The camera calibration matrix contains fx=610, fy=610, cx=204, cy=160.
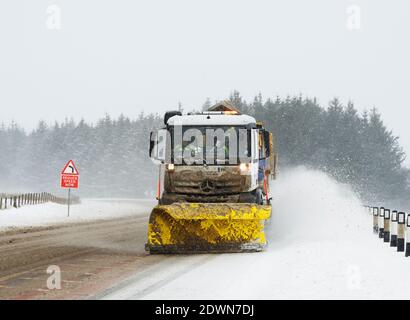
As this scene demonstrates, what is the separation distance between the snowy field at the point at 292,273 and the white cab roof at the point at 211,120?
2936 mm

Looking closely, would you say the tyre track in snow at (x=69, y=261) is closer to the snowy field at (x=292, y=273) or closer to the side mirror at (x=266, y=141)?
the snowy field at (x=292, y=273)

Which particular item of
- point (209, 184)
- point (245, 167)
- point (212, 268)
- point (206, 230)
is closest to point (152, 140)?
point (209, 184)

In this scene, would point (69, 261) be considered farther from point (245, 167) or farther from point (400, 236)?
point (400, 236)

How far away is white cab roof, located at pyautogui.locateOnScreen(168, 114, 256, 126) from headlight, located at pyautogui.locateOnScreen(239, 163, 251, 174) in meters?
1.13

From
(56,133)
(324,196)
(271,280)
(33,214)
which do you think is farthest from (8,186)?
(271,280)

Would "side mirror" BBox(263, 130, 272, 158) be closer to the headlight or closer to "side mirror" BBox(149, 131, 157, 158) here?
the headlight

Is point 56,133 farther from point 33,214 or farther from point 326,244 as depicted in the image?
point 326,244

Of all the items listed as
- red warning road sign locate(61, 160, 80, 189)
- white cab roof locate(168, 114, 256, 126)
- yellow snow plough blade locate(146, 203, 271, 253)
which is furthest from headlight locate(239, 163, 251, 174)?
red warning road sign locate(61, 160, 80, 189)

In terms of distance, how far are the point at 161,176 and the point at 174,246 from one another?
231 centimetres

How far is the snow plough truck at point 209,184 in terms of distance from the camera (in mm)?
12227

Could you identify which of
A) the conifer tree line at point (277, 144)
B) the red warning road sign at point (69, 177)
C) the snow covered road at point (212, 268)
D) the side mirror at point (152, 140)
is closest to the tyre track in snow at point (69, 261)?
the snow covered road at point (212, 268)

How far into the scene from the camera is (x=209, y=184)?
42.5ft

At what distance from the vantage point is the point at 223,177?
12969 millimetres

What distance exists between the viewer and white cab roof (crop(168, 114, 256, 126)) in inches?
548
